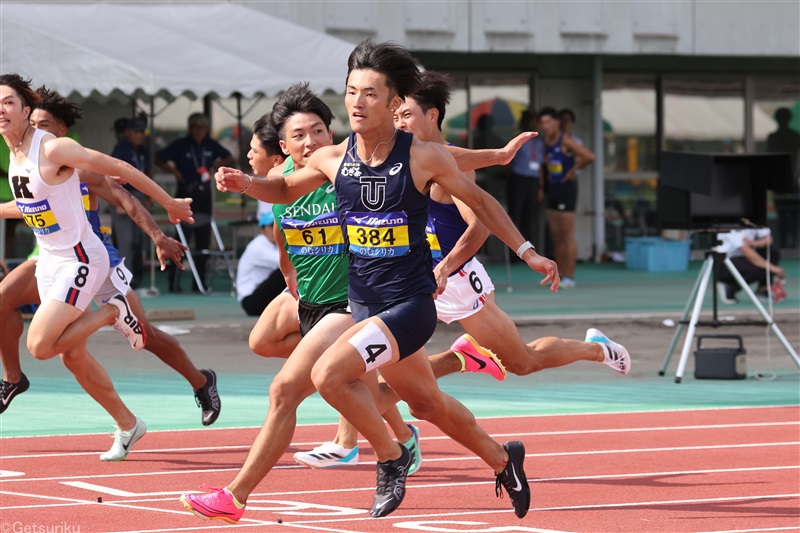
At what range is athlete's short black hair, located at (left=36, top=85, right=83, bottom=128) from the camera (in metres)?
9.49

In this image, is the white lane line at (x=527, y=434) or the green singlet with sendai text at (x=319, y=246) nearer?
the green singlet with sendai text at (x=319, y=246)

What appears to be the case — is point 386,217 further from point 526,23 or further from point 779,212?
point 779,212

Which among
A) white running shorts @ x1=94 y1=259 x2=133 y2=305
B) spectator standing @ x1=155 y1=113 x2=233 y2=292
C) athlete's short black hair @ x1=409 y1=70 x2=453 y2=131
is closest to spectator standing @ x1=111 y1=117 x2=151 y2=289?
spectator standing @ x1=155 y1=113 x2=233 y2=292

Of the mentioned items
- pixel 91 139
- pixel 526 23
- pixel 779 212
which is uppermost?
pixel 526 23

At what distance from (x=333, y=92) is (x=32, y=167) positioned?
10163 millimetres

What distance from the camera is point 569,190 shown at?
2133cm

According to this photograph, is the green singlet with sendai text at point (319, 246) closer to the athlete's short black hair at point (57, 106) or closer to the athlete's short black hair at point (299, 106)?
the athlete's short black hair at point (299, 106)

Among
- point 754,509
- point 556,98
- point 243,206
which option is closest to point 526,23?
point 556,98

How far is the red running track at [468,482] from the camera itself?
720 cm

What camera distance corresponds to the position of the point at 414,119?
8.83 metres

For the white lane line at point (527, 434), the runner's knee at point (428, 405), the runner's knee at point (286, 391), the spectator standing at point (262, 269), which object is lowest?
the white lane line at point (527, 434)

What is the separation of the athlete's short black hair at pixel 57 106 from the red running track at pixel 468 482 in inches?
79.4

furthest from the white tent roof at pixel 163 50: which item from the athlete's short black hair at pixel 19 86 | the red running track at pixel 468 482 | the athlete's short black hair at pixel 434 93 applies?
the athlete's short black hair at pixel 434 93

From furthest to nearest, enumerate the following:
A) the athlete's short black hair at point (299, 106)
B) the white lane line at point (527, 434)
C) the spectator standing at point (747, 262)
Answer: the spectator standing at point (747, 262) < the white lane line at point (527, 434) < the athlete's short black hair at point (299, 106)
